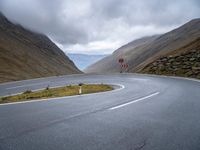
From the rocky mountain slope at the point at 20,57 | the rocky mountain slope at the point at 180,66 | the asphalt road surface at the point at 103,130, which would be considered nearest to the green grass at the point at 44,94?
the asphalt road surface at the point at 103,130

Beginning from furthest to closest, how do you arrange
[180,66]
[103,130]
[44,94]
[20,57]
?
[20,57] < [180,66] < [44,94] < [103,130]

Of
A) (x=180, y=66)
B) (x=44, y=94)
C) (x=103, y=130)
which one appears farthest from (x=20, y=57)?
(x=103, y=130)

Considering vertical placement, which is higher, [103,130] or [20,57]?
[20,57]

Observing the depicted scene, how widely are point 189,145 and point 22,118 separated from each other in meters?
4.72

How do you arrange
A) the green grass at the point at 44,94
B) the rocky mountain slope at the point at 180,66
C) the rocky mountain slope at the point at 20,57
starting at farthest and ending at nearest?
the rocky mountain slope at the point at 20,57 → the rocky mountain slope at the point at 180,66 → the green grass at the point at 44,94

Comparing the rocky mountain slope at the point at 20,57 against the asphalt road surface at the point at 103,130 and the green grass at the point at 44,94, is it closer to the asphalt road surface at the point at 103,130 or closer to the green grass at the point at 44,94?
the green grass at the point at 44,94

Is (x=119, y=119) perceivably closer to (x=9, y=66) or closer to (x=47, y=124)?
(x=47, y=124)

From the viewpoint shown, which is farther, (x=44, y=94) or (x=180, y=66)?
(x=180, y=66)

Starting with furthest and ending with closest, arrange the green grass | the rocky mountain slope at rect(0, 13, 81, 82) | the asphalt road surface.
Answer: the rocky mountain slope at rect(0, 13, 81, 82), the green grass, the asphalt road surface

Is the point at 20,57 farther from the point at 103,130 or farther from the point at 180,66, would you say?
the point at 103,130

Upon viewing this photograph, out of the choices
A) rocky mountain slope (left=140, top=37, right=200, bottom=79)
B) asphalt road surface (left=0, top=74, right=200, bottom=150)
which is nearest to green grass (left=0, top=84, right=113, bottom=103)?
asphalt road surface (left=0, top=74, right=200, bottom=150)

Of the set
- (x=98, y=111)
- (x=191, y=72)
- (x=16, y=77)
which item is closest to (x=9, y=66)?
(x=16, y=77)

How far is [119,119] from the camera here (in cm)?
859

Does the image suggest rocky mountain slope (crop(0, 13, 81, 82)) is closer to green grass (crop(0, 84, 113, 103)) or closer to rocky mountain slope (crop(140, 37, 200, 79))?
rocky mountain slope (crop(140, 37, 200, 79))
